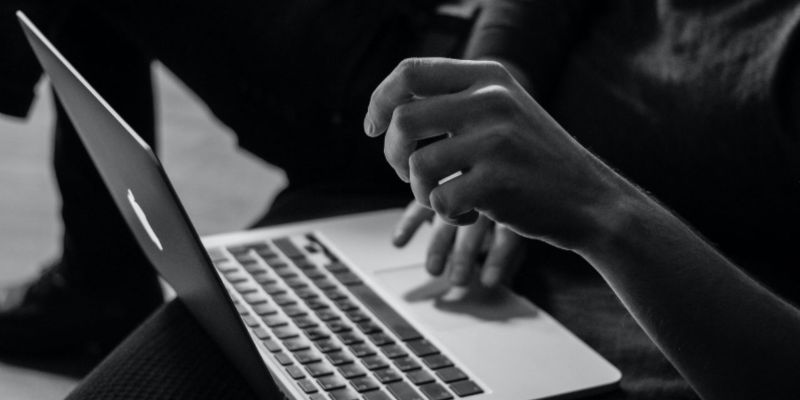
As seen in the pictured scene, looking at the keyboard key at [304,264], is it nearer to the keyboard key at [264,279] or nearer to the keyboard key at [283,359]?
the keyboard key at [264,279]

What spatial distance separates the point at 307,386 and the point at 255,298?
0.16 m

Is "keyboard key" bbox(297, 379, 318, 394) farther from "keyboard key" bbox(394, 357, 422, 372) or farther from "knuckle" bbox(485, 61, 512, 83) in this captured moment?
"knuckle" bbox(485, 61, 512, 83)

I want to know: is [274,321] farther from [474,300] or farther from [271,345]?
[474,300]

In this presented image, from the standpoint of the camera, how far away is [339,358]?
82 cm

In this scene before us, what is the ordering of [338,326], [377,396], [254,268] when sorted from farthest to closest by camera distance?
[254,268] < [338,326] < [377,396]

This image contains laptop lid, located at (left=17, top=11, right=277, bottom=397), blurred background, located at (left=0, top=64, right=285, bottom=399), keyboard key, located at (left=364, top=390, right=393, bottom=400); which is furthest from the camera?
blurred background, located at (left=0, top=64, right=285, bottom=399)

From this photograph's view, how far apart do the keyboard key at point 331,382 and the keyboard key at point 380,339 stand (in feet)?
0.22

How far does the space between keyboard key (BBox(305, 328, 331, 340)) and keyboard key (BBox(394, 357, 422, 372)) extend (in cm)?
7

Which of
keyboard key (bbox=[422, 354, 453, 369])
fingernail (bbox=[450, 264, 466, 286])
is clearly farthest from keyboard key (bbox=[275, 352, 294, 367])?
fingernail (bbox=[450, 264, 466, 286])

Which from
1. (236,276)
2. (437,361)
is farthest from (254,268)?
(437,361)

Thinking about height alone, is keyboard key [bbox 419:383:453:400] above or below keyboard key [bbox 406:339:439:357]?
above

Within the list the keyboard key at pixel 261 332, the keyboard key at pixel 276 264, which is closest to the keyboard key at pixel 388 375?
the keyboard key at pixel 261 332

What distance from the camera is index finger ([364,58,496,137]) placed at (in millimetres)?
660

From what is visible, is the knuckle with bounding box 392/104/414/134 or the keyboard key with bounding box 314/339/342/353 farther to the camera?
the keyboard key with bounding box 314/339/342/353
